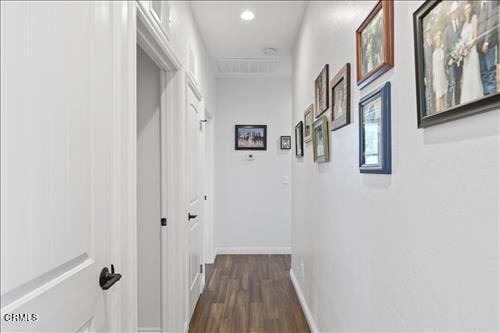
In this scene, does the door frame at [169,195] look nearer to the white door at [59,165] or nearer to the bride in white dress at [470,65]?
the white door at [59,165]

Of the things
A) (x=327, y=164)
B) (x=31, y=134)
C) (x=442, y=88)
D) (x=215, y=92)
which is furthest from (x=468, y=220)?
(x=215, y=92)

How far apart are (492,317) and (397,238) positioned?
42 cm

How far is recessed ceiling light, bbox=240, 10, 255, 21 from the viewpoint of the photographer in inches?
112

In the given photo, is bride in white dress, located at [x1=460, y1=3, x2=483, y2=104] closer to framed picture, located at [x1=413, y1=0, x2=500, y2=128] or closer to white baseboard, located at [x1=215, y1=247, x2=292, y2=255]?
framed picture, located at [x1=413, y1=0, x2=500, y2=128]

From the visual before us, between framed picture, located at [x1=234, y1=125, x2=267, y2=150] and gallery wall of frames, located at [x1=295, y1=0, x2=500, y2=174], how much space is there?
324 centimetres

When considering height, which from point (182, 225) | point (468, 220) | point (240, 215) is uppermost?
point (468, 220)

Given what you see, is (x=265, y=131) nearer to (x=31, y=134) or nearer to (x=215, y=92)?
(x=215, y=92)

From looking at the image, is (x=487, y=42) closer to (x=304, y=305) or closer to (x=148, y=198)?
(x=148, y=198)

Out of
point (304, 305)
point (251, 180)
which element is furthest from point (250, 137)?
point (304, 305)

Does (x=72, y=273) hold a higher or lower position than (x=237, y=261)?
higher

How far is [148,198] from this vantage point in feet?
7.53

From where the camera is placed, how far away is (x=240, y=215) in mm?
4785

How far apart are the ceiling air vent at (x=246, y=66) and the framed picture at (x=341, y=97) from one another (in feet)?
7.89

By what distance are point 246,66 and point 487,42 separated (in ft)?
12.6
